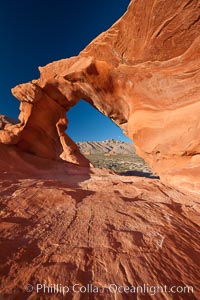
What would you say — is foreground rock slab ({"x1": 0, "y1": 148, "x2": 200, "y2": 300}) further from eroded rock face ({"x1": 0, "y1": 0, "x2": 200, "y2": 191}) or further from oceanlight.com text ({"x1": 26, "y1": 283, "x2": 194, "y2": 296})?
eroded rock face ({"x1": 0, "y1": 0, "x2": 200, "y2": 191})

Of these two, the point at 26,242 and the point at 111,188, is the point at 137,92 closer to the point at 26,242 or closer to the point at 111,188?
the point at 111,188

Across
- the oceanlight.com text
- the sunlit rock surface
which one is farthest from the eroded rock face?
the oceanlight.com text

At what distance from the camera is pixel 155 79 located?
7844mm

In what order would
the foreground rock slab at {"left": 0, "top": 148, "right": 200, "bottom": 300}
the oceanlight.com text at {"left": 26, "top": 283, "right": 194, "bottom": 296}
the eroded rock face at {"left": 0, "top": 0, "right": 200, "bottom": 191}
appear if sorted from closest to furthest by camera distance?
the oceanlight.com text at {"left": 26, "top": 283, "right": 194, "bottom": 296}, the foreground rock slab at {"left": 0, "top": 148, "right": 200, "bottom": 300}, the eroded rock face at {"left": 0, "top": 0, "right": 200, "bottom": 191}

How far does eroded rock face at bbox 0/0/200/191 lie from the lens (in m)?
A: 6.53

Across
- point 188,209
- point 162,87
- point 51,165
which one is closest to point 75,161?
point 51,165

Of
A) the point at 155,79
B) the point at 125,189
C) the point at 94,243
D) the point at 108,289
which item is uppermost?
the point at 155,79

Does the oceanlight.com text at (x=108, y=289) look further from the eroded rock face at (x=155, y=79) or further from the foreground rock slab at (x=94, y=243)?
the eroded rock face at (x=155, y=79)

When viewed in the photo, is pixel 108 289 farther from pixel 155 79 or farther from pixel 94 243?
pixel 155 79

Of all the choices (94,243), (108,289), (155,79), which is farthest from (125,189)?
(155,79)

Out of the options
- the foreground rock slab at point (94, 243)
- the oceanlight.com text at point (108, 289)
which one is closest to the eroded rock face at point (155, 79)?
the foreground rock slab at point (94, 243)

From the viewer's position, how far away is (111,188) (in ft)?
21.8

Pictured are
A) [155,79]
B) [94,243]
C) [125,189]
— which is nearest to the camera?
[94,243]

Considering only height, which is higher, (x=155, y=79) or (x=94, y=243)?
(x=155, y=79)
